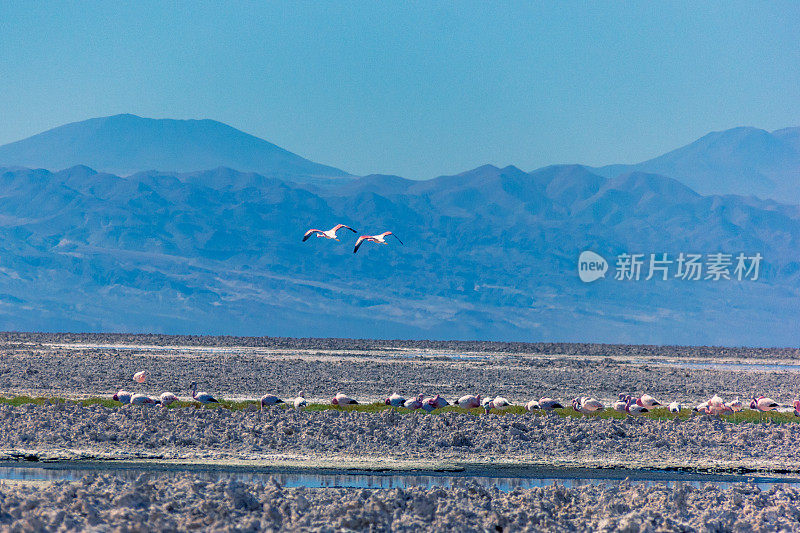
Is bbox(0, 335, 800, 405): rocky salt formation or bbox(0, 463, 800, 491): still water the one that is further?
bbox(0, 335, 800, 405): rocky salt formation

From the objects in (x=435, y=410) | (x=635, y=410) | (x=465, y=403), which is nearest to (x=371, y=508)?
(x=435, y=410)

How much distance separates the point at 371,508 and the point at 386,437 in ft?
24.5

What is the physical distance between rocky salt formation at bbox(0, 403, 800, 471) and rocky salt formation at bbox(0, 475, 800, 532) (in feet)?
12.5

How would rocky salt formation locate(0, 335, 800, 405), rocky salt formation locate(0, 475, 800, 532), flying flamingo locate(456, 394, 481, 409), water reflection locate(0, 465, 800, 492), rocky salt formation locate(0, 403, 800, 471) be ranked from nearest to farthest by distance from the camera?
rocky salt formation locate(0, 475, 800, 532) → water reflection locate(0, 465, 800, 492) → rocky salt formation locate(0, 403, 800, 471) → flying flamingo locate(456, 394, 481, 409) → rocky salt formation locate(0, 335, 800, 405)

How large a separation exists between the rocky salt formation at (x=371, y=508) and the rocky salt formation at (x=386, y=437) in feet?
12.5

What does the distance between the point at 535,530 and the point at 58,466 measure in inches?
360

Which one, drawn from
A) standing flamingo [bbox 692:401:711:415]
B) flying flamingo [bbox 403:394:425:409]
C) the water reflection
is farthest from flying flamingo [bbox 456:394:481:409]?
the water reflection

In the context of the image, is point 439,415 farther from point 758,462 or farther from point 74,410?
point 74,410

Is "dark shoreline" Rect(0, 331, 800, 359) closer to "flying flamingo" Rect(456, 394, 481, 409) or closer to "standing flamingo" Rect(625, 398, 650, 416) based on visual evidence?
"flying flamingo" Rect(456, 394, 481, 409)

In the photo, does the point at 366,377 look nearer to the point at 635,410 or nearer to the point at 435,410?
the point at 435,410

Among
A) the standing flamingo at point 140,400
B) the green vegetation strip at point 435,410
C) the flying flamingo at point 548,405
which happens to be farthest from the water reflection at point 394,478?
the flying flamingo at point 548,405

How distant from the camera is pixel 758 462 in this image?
18.9 metres

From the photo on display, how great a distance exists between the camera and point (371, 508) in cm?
1259

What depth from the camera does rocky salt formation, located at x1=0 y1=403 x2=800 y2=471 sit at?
18594 millimetres
